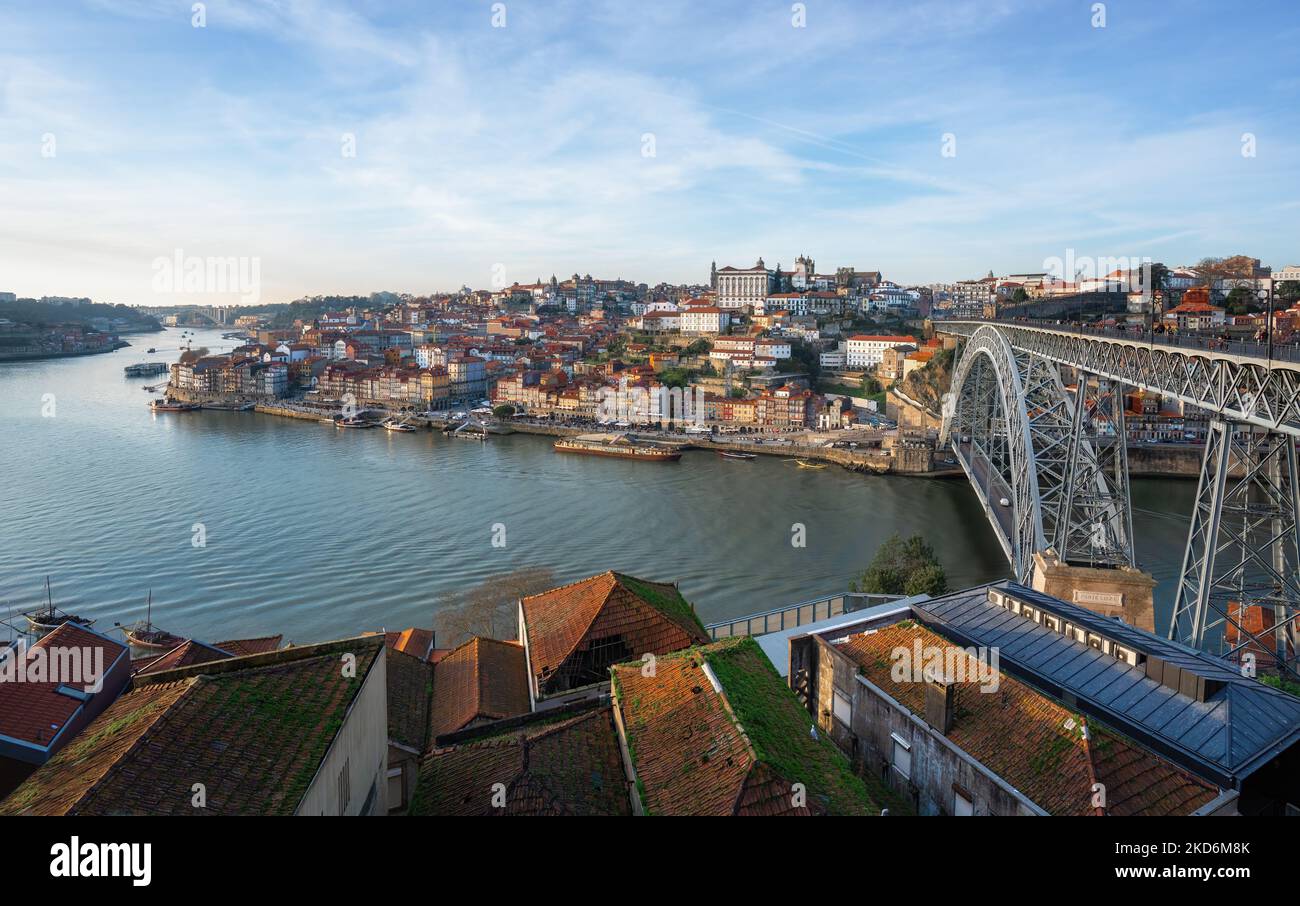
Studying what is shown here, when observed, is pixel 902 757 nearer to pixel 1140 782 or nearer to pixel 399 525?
pixel 1140 782

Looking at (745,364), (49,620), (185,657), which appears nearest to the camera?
(185,657)

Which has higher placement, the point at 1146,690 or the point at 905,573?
the point at 1146,690

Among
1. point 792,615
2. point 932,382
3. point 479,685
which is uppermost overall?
point 932,382

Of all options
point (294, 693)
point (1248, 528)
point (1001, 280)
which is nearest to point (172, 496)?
point (294, 693)

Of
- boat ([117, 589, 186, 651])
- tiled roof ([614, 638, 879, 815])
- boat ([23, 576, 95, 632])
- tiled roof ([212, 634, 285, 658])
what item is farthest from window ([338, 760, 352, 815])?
boat ([23, 576, 95, 632])

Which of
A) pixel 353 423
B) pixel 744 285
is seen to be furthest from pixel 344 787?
pixel 744 285

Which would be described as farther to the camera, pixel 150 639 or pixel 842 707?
pixel 150 639

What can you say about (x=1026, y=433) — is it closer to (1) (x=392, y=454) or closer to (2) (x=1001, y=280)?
(1) (x=392, y=454)
